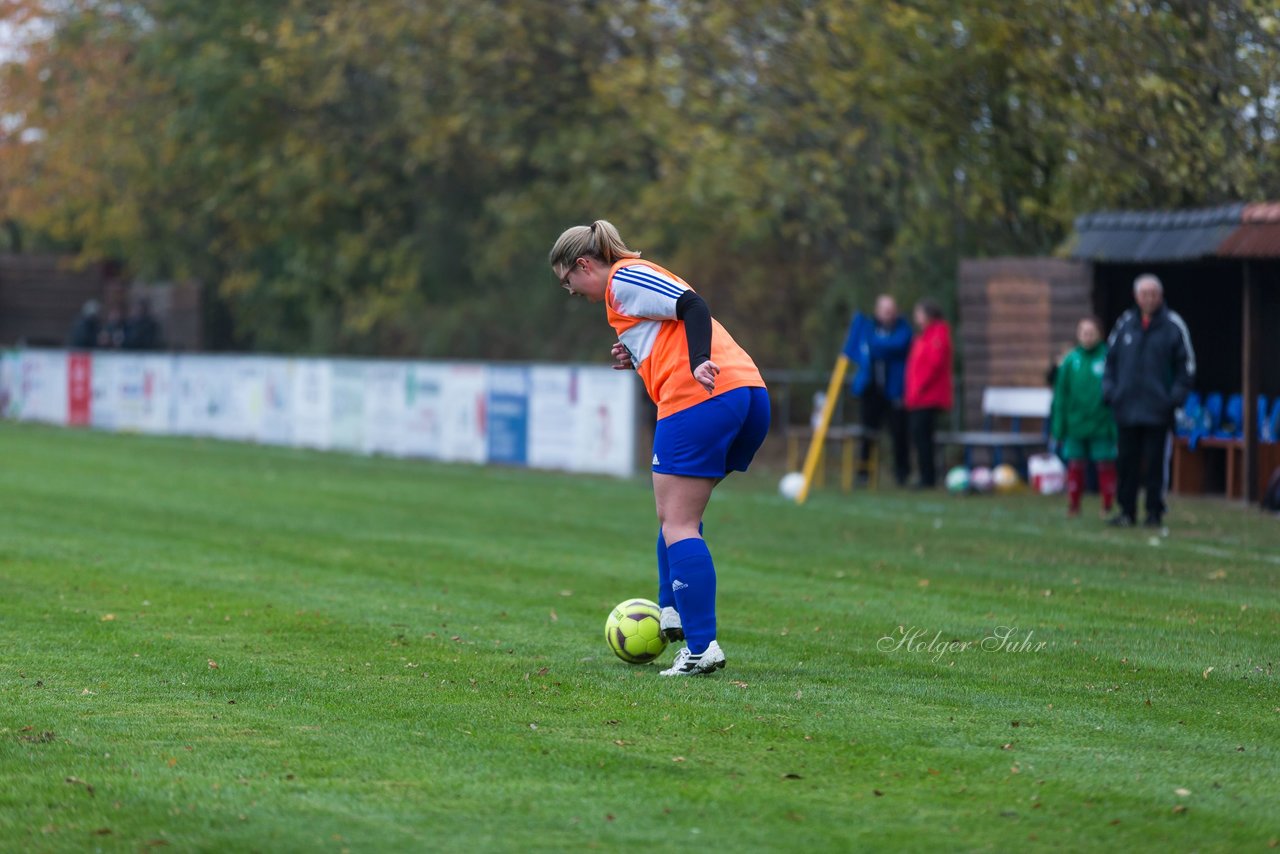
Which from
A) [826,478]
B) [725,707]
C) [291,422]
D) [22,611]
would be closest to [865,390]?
[826,478]

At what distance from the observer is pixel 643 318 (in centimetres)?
736

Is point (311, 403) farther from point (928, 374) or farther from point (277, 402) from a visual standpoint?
point (928, 374)

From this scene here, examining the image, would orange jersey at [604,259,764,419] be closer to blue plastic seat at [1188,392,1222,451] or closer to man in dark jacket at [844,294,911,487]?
man in dark jacket at [844,294,911,487]

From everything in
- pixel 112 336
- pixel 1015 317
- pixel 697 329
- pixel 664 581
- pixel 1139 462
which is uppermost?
pixel 112 336

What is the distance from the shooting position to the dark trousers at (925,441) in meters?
20.1

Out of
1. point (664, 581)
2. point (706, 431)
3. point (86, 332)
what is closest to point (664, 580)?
point (664, 581)

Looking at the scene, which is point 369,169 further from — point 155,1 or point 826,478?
point 826,478

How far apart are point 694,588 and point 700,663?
1.12ft

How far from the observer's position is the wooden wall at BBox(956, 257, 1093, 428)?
2017 centimetres

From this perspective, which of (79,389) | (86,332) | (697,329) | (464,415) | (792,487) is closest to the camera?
(697,329)

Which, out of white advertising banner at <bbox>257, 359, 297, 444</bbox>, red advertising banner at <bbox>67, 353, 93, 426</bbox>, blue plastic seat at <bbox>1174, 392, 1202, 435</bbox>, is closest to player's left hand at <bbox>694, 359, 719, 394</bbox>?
blue plastic seat at <bbox>1174, 392, 1202, 435</bbox>

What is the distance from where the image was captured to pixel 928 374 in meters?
19.8

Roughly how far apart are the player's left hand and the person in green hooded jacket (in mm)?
9584

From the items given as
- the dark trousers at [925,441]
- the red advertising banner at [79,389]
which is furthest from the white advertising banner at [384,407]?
the red advertising banner at [79,389]
